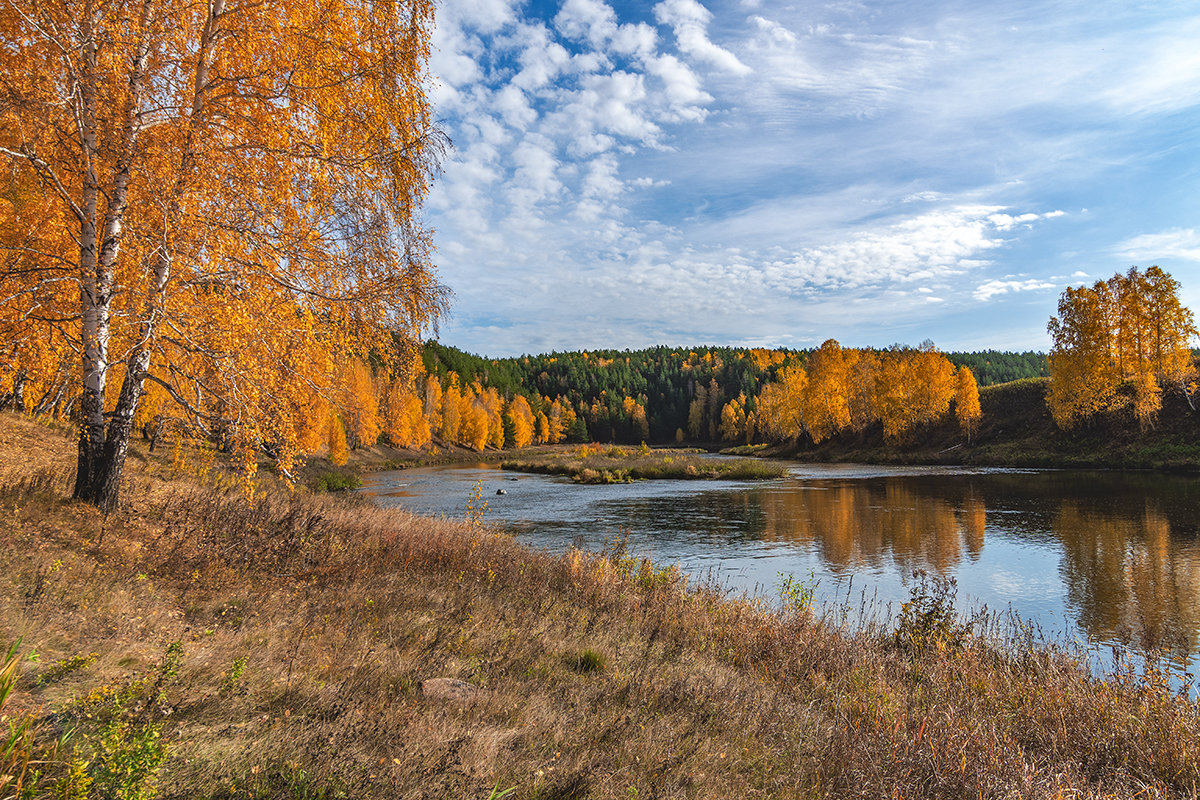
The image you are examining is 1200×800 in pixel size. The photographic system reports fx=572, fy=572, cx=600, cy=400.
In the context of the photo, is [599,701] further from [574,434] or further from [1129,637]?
[574,434]

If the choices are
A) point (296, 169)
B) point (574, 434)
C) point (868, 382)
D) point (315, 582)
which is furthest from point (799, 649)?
point (574, 434)

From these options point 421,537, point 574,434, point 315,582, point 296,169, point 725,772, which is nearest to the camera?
point 725,772

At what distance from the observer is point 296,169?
718 centimetres

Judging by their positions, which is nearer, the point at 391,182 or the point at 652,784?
the point at 652,784

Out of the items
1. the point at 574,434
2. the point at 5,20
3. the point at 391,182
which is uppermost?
the point at 5,20

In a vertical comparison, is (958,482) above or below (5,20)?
below

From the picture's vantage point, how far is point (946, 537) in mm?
19188

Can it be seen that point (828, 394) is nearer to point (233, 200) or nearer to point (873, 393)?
point (873, 393)

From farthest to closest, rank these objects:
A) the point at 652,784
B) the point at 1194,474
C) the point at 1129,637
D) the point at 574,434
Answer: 1. the point at 574,434
2. the point at 1194,474
3. the point at 1129,637
4. the point at 652,784

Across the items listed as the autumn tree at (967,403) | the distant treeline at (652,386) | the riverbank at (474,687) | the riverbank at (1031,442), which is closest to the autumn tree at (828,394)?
the riverbank at (1031,442)

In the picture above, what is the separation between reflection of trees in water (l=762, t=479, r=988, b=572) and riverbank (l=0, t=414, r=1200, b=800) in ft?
25.3

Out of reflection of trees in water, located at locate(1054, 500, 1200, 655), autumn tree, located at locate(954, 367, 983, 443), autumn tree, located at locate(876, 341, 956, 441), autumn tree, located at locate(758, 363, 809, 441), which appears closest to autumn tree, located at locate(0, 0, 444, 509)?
reflection of trees in water, located at locate(1054, 500, 1200, 655)

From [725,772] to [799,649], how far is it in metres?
4.21

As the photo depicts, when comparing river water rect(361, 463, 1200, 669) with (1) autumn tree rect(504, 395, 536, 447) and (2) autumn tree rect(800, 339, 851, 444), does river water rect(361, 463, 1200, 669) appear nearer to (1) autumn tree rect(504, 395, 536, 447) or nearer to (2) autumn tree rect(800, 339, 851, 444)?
(2) autumn tree rect(800, 339, 851, 444)
